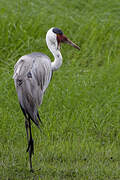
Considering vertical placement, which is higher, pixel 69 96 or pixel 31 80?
pixel 31 80

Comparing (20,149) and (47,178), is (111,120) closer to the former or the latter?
(20,149)

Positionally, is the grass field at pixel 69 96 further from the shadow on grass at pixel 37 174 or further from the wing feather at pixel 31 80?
the wing feather at pixel 31 80

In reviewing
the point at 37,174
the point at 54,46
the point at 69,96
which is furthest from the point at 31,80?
the point at 69,96

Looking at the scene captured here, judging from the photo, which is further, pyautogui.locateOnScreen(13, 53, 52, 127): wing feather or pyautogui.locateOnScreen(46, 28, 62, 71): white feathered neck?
pyautogui.locateOnScreen(46, 28, 62, 71): white feathered neck

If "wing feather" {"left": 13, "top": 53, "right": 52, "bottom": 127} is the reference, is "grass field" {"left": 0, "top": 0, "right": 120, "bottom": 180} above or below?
below

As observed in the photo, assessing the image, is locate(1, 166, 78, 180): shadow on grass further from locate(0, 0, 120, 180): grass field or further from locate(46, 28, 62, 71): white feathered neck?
locate(46, 28, 62, 71): white feathered neck

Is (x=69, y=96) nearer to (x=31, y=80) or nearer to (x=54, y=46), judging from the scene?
(x=54, y=46)

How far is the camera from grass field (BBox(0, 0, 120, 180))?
5305 mm

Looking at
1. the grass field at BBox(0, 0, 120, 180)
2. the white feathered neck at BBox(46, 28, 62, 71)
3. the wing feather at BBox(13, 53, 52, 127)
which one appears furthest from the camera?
the white feathered neck at BBox(46, 28, 62, 71)

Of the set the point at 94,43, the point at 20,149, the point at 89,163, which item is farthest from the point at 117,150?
the point at 94,43

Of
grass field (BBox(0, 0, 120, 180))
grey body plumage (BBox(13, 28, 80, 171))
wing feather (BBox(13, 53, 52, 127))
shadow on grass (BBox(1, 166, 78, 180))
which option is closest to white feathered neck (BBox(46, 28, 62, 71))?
grey body plumage (BBox(13, 28, 80, 171))

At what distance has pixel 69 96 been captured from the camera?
6.83 metres

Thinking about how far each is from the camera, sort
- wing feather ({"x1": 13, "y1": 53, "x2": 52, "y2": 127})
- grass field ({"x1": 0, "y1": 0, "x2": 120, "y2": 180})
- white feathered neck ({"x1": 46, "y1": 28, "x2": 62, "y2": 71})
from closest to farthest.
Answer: wing feather ({"x1": 13, "y1": 53, "x2": 52, "y2": 127}), grass field ({"x1": 0, "y1": 0, "x2": 120, "y2": 180}), white feathered neck ({"x1": 46, "y1": 28, "x2": 62, "y2": 71})

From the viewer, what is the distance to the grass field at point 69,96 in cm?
530
